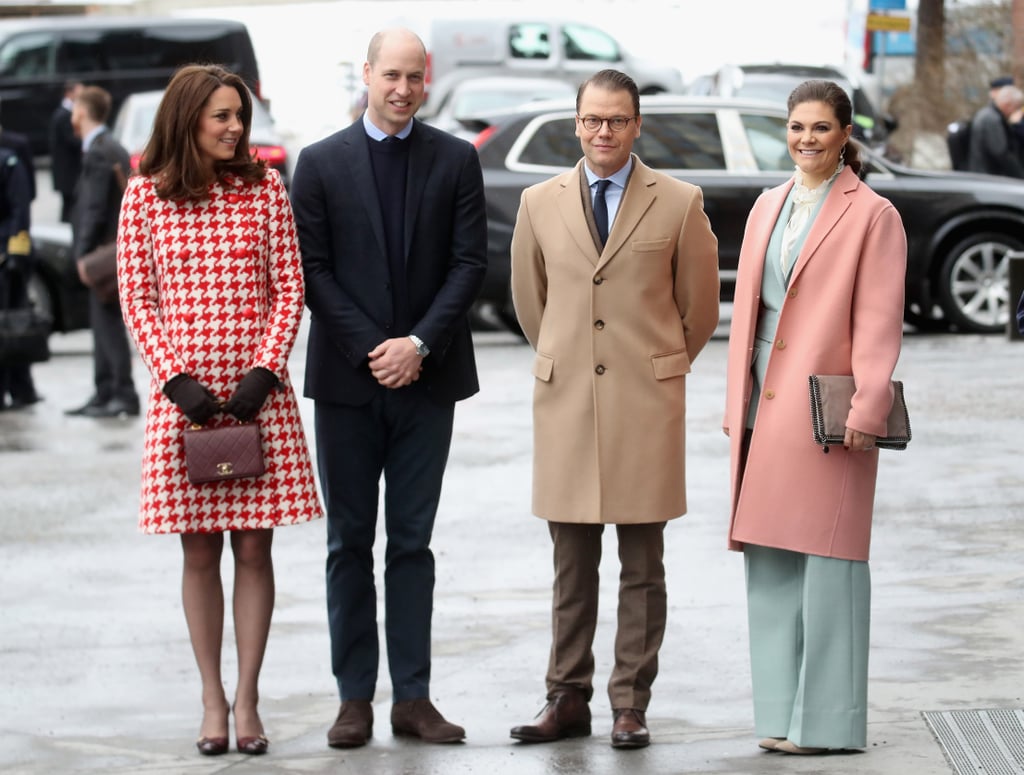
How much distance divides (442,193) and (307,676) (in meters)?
1.96

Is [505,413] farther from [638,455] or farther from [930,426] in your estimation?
[638,455]

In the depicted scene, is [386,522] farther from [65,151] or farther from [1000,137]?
[65,151]

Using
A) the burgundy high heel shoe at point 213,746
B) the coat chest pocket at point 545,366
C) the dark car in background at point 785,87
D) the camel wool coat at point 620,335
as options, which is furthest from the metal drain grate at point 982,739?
the dark car in background at point 785,87

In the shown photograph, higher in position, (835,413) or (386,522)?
(835,413)

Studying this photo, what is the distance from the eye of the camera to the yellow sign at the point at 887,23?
25.4 metres

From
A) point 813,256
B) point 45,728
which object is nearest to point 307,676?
point 45,728

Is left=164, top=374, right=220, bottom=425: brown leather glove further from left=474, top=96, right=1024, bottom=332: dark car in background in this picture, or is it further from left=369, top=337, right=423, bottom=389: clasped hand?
left=474, top=96, right=1024, bottom=332: dark car in background

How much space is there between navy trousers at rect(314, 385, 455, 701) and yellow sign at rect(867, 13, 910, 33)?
20076 mm

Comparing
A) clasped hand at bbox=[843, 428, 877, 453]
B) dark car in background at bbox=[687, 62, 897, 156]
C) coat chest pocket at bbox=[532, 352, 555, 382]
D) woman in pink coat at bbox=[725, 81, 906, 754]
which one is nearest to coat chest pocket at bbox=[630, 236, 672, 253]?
woman in pink coat at bbox=[725, 81, 906, 754]

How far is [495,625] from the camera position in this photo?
7.95 meters

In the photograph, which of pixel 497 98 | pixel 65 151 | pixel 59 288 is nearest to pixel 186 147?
pixel 59 288

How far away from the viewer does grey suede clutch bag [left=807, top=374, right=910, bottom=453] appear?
5.88 m

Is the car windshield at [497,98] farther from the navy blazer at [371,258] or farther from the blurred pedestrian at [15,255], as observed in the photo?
the navy blazer at [371,258]

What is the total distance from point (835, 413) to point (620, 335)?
2.40 ft
